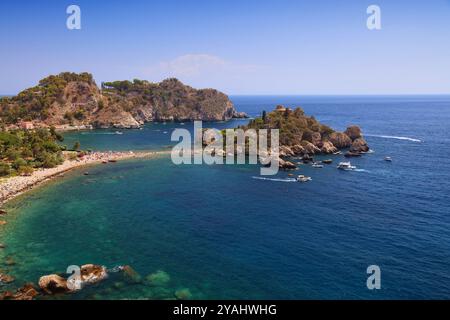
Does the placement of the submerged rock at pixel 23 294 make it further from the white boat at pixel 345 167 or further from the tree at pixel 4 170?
the white boat at pixel 345 167

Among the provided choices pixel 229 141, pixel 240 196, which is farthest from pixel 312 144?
pixel 240 196

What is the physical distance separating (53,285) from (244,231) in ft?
90.3

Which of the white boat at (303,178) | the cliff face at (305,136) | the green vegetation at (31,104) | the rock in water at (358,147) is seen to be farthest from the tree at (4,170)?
the green vegetation at (31,104)

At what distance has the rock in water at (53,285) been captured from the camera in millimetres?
36562

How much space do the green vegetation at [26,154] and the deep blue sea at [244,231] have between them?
1030 cm

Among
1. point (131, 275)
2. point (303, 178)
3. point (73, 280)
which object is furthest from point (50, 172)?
point (303, 178)

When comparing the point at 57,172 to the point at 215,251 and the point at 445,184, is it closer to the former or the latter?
the point at 215,251

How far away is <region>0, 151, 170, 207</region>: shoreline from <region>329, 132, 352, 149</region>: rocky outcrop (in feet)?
196

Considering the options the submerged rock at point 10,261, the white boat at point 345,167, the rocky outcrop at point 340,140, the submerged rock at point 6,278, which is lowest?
the submerged rock at point 6,278

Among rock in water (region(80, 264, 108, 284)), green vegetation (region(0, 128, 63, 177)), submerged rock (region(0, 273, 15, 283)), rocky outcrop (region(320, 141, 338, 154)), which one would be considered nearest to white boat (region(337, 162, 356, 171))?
rocky outcrop (region(320, 141, 338, 154))

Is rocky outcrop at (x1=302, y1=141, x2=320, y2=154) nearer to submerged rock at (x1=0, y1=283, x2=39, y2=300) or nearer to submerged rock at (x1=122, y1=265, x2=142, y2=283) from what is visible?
submerged rock at (x1=122, y1=265, x2=142, y2=283)

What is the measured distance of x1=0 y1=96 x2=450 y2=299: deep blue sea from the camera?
129ft

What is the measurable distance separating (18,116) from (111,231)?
15451 cm

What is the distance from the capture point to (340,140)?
123 meters
